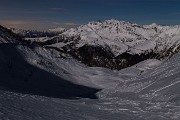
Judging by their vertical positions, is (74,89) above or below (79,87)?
below

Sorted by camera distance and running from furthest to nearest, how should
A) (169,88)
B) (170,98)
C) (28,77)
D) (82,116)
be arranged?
(28,77)
(169,88)
(170,98)
(82,116)

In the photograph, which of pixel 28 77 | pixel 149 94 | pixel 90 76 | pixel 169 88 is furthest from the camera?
pixel 90 76

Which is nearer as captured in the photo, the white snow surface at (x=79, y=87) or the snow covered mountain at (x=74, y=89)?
the white snow surface at (x=79, y=87)

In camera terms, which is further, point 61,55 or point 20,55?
point 61,55

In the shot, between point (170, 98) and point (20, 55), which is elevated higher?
point (20, 55)

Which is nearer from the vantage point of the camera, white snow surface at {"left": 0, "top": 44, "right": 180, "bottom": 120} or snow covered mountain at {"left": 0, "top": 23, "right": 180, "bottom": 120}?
white snow surface at {"left": 0, "top": 44, "right": 180, "bottom": 120}

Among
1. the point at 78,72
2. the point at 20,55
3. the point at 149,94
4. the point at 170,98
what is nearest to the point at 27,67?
the point at 20,55

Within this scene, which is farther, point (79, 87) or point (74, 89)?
point (79, 87)

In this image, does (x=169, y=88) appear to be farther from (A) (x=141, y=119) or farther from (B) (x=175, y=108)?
(A) (x=141, y=119)
